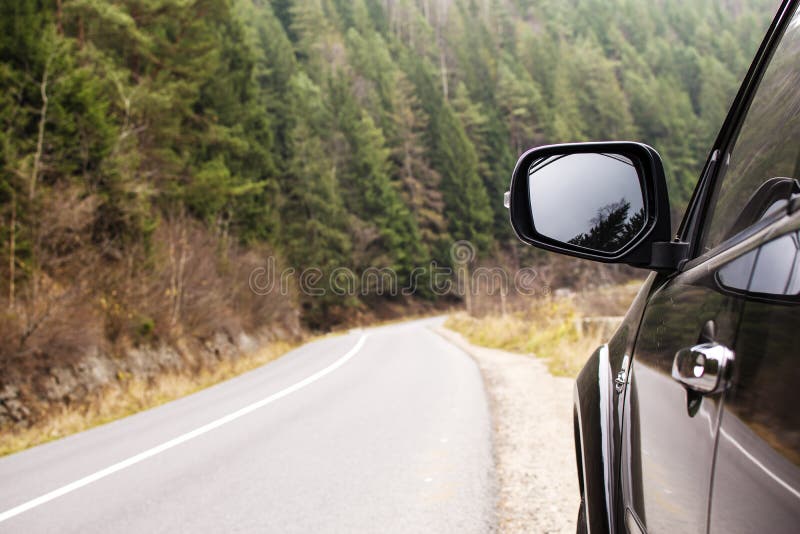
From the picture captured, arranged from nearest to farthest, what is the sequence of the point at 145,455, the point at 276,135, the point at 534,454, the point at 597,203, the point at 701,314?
the point at 701,314, the point at 597,203, the point at 534,454, the point at 145,455, the point at 276,135

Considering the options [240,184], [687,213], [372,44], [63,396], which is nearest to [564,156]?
[687,213]

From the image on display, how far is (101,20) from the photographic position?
20.5 m

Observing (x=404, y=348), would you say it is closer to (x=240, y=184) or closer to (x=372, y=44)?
(x=240, y=184)

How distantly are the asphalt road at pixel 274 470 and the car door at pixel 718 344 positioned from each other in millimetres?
2689

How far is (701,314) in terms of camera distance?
1304 millimetres

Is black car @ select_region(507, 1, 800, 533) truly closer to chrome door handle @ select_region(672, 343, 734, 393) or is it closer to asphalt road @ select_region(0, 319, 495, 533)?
chrome door handle @ select_region(672, 343, 734, 393)

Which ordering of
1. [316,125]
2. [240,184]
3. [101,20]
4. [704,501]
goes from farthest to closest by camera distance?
[316,125] < [240,184] < [101,20] < [704,501]

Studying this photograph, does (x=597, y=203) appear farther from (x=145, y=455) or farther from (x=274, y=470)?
(x=145, y=455)

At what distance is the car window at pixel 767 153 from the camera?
1.19 metres

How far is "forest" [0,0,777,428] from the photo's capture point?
14.5 meters

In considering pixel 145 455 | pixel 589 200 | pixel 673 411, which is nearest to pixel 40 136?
pixel 145 455

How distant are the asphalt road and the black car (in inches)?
99.1

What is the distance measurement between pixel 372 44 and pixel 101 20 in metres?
57.1

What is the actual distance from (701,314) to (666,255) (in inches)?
14.0
